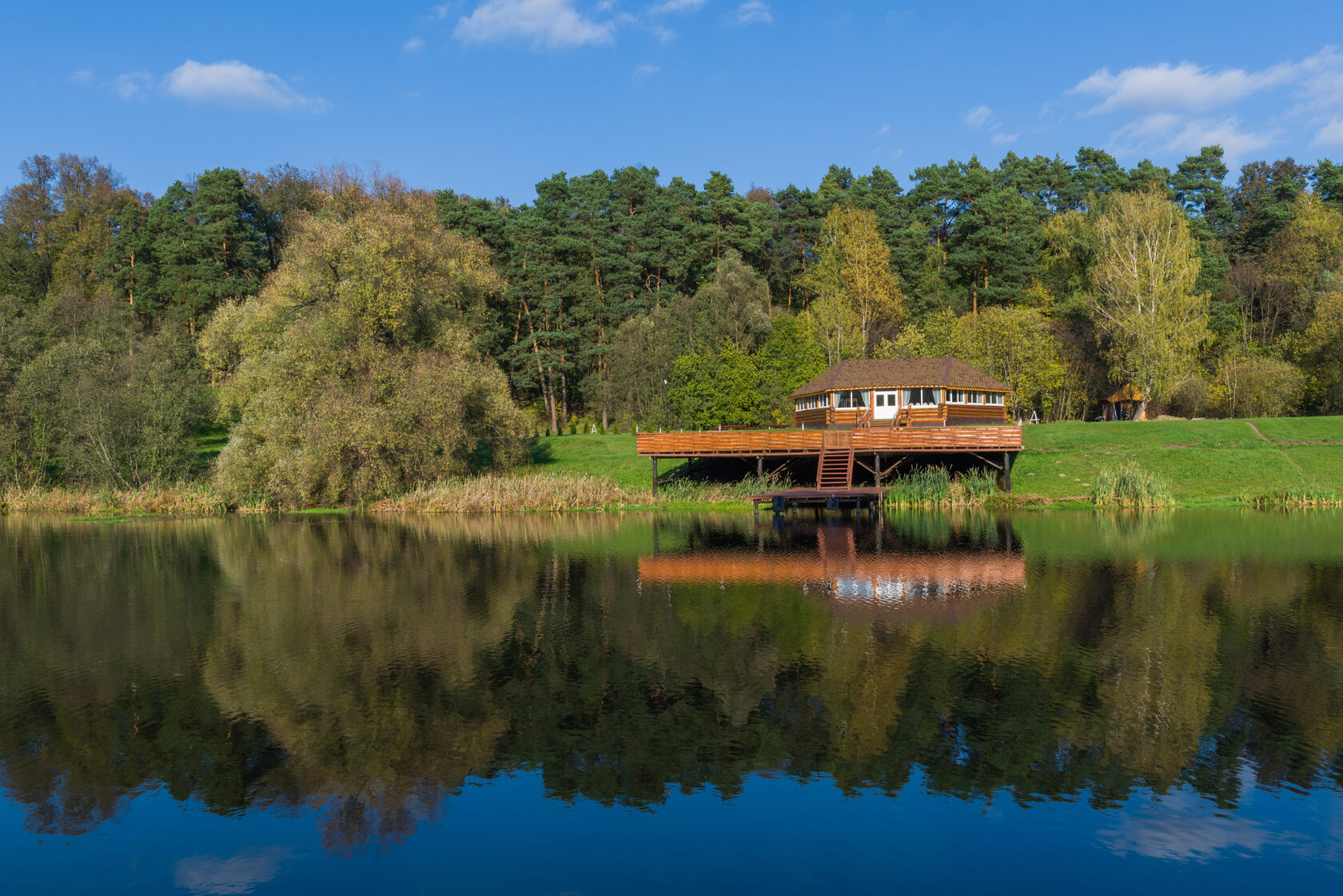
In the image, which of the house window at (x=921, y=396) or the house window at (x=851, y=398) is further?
the house window at (x=851, y=398)

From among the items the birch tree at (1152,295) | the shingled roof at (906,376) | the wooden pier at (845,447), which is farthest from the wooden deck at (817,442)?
the birch tree at (1152,295)

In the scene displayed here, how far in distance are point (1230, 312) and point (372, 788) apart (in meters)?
83.6

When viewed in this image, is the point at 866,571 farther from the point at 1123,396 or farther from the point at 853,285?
the point at 1123,396

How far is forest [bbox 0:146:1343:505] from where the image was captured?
45.4m

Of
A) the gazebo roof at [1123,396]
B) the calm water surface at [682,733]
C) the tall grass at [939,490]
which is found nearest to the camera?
the calm water surface at [682,733]

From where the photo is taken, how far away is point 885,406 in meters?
58.7

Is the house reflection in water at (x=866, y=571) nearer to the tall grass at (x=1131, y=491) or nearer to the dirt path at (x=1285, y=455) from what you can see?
the tall grass at (x=1131, y=491)

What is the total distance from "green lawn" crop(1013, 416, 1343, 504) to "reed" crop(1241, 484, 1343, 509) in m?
0.59

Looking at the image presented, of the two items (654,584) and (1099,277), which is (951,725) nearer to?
(654,584)

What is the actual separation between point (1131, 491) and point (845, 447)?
13.2 metres

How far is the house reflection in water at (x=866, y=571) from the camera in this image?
21688mm

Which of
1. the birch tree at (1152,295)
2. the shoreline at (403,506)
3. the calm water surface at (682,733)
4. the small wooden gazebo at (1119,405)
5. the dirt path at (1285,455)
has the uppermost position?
the birch tree at (1152,295)

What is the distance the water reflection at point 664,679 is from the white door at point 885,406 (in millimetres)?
29897

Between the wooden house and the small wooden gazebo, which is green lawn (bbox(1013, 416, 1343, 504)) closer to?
the wooden house
